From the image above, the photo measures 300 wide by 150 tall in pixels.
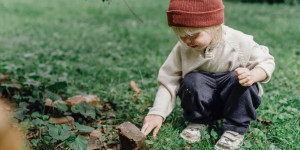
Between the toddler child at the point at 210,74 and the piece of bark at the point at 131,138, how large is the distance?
0.49 feet

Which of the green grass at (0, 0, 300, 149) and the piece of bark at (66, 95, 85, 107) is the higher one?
the piece of bark at (66, 95, 85, 107)

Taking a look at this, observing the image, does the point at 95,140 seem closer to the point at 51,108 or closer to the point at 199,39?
the point at 51,108

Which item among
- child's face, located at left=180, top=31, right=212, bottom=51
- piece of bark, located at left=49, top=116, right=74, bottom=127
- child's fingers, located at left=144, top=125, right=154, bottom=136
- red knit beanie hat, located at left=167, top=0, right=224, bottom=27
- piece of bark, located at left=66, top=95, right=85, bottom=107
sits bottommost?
piece of bark, located at left=49, top=116, right=74, bottom=127

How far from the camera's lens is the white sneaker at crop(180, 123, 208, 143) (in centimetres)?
203

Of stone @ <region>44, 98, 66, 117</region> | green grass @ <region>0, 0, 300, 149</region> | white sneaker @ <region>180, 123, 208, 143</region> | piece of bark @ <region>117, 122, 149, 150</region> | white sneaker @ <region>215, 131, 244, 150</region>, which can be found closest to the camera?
piece of bark @ <region>117, 122, 149, 150</region>

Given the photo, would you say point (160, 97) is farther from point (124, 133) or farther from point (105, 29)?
point (105, 29)

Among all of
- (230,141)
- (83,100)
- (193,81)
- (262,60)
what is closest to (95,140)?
(83,100)

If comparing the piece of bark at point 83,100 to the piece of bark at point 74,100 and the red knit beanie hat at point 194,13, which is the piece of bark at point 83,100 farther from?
the red knit beanie hat at point 194,13

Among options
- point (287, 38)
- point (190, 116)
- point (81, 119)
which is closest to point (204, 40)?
point (190, 116)

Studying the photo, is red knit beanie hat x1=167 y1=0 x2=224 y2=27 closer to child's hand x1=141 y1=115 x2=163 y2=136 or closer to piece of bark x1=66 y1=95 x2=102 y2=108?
child's hand x1=141 y1=115 x2=163 y2=136

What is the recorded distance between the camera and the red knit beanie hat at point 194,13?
1774mm

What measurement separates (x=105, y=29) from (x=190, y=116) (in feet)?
13.8

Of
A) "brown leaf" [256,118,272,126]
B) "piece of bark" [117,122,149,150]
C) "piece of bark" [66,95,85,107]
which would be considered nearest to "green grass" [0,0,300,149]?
"brown leaf" [256,118,272,126]

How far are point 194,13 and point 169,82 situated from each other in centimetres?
59
